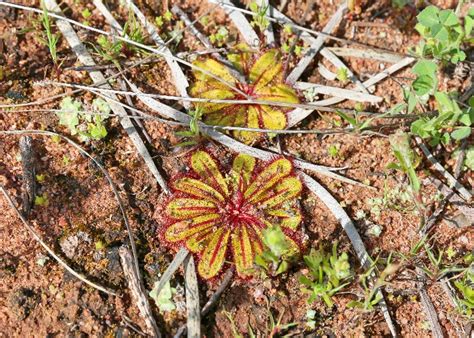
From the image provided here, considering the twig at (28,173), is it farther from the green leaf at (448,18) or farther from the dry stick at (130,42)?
the green leaf at (448,18)

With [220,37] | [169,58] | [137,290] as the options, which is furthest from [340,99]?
[137,290]

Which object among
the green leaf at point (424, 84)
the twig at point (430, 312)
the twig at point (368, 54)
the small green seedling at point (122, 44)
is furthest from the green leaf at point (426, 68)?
the small green seedling at point (122, 44)

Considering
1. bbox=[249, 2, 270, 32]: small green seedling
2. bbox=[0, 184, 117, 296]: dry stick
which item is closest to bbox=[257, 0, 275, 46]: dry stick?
bbox=[249, 2, 270, 32]: small green seedling

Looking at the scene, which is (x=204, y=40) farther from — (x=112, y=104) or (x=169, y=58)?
(x=112, y=104)

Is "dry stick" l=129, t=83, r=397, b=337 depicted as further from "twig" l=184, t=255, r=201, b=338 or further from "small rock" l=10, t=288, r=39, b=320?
"small rock" l=10, t=288, r=39, b=320

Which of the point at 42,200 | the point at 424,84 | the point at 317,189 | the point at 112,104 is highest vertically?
the point at 112,104
